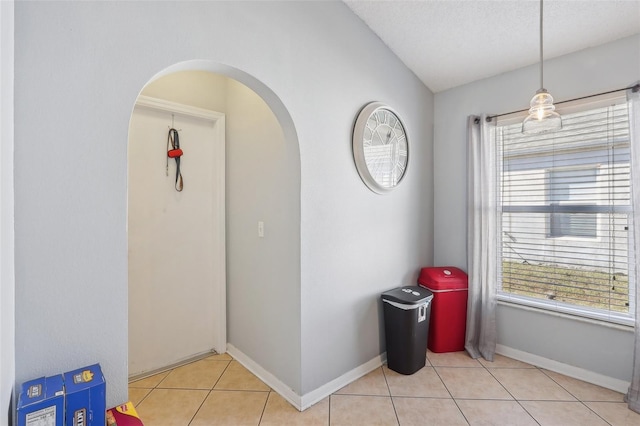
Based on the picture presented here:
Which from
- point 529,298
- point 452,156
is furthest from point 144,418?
point 452,156

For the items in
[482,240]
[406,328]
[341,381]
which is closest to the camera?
[341,381]

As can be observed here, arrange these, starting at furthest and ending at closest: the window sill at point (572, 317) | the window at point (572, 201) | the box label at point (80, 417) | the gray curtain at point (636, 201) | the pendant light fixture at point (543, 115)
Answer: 1. the window at point (572, 201)
2. the window sill at point (572, 317)
3. the gray curtain at point (636, 201)
4. the pendant light fixture at point (543, 115)
5. the box label at point (80, 417)

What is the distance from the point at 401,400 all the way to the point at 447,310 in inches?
36.9

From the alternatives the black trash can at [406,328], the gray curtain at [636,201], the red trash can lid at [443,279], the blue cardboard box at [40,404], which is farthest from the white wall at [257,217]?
the gray curtain at [636,201]

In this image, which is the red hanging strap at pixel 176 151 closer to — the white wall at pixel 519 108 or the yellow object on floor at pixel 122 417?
the yellow object on floor at pixel 122 417

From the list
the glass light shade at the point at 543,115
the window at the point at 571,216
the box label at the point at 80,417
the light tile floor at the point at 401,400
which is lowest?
the light tile floor at the point at 401,400

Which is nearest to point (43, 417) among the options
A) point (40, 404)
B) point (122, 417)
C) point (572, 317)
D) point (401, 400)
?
point (40, 404)

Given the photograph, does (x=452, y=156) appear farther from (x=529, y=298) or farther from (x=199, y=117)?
(x=199, y=117)

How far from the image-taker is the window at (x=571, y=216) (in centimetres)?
212

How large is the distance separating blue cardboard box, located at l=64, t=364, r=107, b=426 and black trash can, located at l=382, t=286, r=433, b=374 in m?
1.84

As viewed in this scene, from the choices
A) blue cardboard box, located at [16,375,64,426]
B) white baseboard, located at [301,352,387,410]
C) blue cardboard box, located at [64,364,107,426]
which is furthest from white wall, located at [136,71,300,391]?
blue cardboard box, located at [16,375,64,426]

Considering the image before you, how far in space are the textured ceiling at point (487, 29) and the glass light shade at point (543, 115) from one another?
0.96 metres

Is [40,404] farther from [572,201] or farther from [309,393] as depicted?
[572,201]
